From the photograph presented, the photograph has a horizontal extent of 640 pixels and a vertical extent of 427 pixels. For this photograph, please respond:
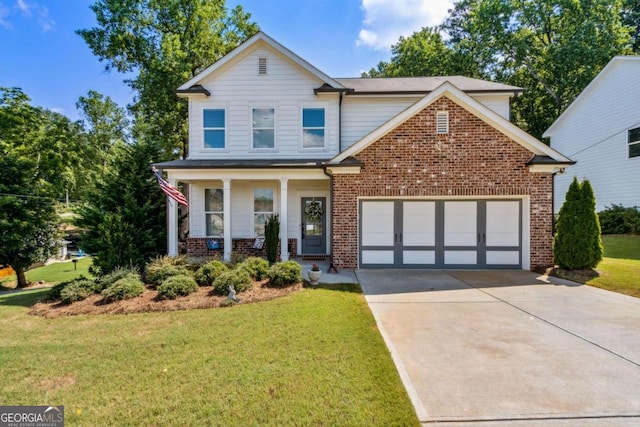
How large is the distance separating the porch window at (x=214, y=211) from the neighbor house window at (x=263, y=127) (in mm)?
2532

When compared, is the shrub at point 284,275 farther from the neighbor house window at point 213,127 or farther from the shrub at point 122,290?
the neighbor house window at point 213,127

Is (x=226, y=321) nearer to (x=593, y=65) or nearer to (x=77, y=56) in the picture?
(x=77, y=56)

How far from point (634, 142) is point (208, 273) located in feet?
63.6

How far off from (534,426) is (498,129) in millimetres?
8723

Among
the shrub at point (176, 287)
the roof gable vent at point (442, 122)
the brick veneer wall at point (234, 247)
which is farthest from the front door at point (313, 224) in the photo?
the shrub at point (176, 287)

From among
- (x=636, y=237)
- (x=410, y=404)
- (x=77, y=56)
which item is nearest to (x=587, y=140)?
(x=636, y=237)

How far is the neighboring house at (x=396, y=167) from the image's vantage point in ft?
31.0

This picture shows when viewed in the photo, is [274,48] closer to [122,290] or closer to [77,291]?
[122,290]

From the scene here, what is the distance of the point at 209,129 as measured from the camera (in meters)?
11.8

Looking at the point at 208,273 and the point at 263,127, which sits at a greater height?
the point at 263,127

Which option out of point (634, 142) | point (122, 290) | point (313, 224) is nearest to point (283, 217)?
point (313, 224)

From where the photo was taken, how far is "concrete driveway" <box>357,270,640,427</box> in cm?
310

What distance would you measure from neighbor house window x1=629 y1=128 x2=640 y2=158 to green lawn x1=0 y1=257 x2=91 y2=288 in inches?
A: 1137

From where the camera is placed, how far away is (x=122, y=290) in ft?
23.5
